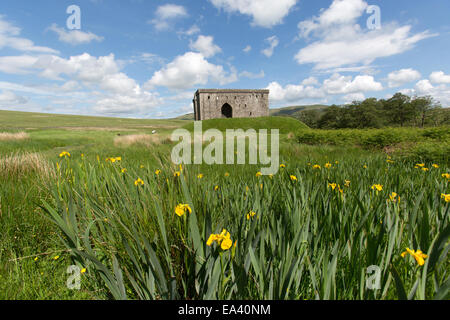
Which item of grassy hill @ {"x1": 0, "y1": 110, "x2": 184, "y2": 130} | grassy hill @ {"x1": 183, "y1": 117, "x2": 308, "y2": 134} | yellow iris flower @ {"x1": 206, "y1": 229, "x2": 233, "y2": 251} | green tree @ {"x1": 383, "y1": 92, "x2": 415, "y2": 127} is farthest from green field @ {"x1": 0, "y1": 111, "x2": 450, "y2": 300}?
grassy hill @ {"x1": 0, "y1": 110, "x2": 184, "y2": 130}

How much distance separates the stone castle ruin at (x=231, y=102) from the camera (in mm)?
33219

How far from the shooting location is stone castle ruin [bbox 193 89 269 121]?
3322cm

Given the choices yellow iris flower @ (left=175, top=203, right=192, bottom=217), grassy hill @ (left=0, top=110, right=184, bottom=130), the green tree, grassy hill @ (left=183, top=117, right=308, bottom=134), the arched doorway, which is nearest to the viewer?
yellow iris flower @ (left=175, top=203, right=192, bottom=217)

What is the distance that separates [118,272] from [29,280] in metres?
0.77

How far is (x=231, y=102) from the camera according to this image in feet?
114

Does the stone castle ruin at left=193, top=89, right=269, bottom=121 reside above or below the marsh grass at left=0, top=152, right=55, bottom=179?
above

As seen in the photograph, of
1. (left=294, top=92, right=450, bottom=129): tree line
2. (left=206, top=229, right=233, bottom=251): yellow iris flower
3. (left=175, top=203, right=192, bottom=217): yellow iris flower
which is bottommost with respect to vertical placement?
(left=206, top=229, right=233, bottom=251): yellow iris flower

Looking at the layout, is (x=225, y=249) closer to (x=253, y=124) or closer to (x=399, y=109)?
(x=253, y=124)

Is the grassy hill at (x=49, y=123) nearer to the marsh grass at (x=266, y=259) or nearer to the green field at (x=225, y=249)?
the green field at (x=225, y=249)

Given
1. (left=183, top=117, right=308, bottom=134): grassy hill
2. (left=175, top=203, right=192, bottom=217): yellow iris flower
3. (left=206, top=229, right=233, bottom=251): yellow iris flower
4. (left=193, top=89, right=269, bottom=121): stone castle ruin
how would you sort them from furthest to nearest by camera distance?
(left=193, top=89, right=269, bottom=121): stone castle ruin, (left=183, top=117, right=308, bottom=134): grassy hill, (left=175, top=203, right=192, bottom=217): yellow iris flower, (left=206, top=229, right=233, bottom=251): yellow iris flower

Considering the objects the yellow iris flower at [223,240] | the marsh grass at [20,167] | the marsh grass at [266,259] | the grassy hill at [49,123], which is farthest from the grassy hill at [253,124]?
the grassy hill at [49,123]

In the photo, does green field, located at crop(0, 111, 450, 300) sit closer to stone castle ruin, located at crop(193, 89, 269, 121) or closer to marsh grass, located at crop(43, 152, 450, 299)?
marsh grass, located at crop(43, 152, 450, 299)

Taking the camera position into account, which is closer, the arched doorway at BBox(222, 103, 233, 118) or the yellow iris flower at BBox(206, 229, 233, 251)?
the yellow iris flower at BBox(206, 229, 233, 251)
